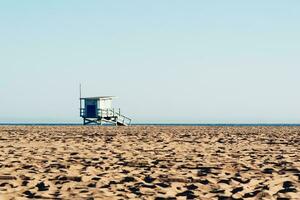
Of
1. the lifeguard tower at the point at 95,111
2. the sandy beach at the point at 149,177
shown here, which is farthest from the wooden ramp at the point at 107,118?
the sandy beach at the point at 149,177

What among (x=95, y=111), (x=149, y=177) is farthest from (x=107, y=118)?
(x=149, y=177)

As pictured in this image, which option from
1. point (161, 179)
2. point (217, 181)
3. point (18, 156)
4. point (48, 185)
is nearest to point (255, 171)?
point (217, 181)

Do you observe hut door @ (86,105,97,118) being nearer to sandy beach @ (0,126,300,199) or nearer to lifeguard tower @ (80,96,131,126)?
lifeguard tower @ (80,96,131,126)

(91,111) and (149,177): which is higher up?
(91,111)

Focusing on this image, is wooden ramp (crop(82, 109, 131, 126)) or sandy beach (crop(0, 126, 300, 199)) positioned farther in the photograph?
wooden ramp (crop(82, 109, 131, 126))

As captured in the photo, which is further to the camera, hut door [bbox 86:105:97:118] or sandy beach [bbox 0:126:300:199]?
hut door [bbox 86:105:97:118]

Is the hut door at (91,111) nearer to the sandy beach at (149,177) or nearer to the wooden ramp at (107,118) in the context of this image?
the wooden ramp at (107,118)

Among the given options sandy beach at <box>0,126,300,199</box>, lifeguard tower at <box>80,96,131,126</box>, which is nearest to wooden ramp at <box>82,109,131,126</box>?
lifeguard tower at <box>80,96,131,126</box>

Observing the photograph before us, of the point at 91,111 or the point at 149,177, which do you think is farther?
the point at 91,111

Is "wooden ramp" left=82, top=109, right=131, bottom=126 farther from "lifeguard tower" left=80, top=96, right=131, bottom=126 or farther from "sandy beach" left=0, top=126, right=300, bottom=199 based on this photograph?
"sandy beach" left=0, top=126, right=300, bottom=199

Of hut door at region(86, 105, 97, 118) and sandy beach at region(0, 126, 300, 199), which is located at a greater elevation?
hut door at region(86, 105, 97, 118)

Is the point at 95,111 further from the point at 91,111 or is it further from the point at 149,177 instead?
the point at 149,177

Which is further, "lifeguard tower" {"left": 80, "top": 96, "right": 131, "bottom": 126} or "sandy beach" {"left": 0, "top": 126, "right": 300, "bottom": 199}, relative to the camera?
"lifeguard tower" {"left": 80, "top": 96, "right": 131, "bottom": 126}

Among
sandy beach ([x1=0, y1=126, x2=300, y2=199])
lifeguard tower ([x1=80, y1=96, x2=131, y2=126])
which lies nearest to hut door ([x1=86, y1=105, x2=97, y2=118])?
lifeguard tower ([x1=80, y1=96, x2=131, y2=126])
